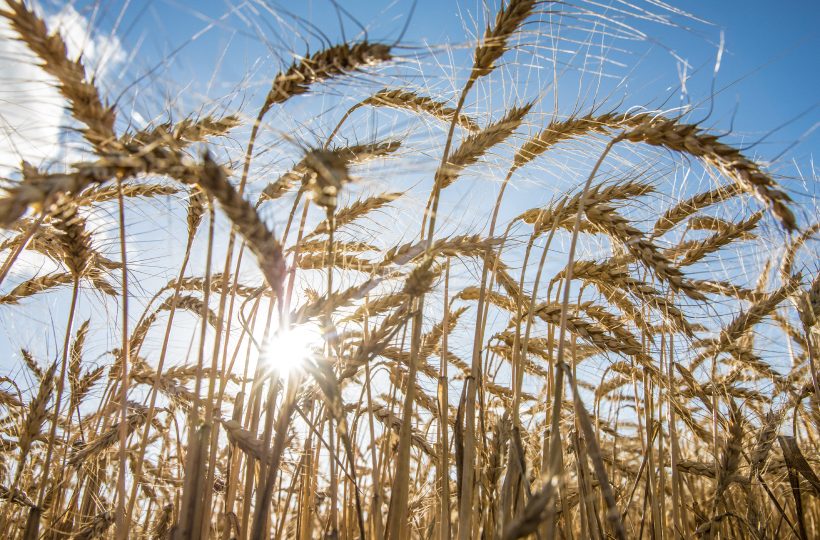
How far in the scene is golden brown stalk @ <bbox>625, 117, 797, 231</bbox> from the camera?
1.43m

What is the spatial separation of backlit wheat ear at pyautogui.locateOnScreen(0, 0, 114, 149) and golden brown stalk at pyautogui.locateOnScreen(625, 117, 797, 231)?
1.65 m

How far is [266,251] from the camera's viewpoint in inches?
Answer: 43.0

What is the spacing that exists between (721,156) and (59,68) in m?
1.94

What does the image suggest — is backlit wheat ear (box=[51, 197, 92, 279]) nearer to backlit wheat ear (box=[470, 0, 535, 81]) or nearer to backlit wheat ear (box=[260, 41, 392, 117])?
backlit wheat ear (box=[260, 41, 392, 117])

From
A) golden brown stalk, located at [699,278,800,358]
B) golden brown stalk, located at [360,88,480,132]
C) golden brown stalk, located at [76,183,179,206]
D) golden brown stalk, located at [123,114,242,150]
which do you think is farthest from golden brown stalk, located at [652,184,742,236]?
golden brown stalk, located at [76,183,179,206]

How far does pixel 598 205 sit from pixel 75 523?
3.18 meters

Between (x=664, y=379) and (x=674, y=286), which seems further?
(x=664, y=379)

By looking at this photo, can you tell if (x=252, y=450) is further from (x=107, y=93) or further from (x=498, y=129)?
(x=498, y=129)

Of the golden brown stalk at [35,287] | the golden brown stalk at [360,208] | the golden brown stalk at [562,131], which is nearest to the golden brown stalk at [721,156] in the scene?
the golden brown stalk at [562,131]

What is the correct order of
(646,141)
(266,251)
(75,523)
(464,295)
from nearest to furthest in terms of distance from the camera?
1. (266,251)
2. (646,141)
3. (75,523)
4. (464,295)

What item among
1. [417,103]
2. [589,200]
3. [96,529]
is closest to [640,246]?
[589,200]

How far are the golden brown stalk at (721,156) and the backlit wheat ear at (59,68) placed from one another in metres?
1.65

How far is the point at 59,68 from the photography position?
Result: 129 centimetres

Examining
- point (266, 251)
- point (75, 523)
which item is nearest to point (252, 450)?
point (266, 251)
